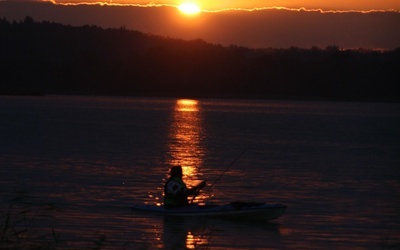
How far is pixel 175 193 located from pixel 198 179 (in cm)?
1033

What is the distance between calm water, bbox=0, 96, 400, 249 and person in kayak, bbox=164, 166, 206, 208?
1.34 ft

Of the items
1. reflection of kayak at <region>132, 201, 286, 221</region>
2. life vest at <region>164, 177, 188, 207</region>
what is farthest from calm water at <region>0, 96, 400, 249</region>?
life vest at <region>164, 177, 188, 207</region>

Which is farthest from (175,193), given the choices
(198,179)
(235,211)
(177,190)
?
(198,179)

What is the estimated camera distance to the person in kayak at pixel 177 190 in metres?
20.5

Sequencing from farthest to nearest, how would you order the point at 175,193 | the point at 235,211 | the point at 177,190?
the point at 235,211 < the point at 175,193 < the point at 177,190

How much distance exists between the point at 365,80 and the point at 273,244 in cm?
15794

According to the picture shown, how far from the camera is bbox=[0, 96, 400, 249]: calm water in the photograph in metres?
19.4

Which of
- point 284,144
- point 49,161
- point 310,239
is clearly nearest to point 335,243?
point 310,239

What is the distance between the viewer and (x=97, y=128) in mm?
67438

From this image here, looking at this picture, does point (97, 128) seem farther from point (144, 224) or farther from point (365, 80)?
point (365, 80)

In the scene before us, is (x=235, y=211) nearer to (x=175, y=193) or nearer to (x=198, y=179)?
(x=175, y=193)

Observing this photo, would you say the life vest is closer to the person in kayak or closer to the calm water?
the person in kayak

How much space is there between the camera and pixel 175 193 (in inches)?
821

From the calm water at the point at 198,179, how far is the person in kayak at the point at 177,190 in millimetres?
409
